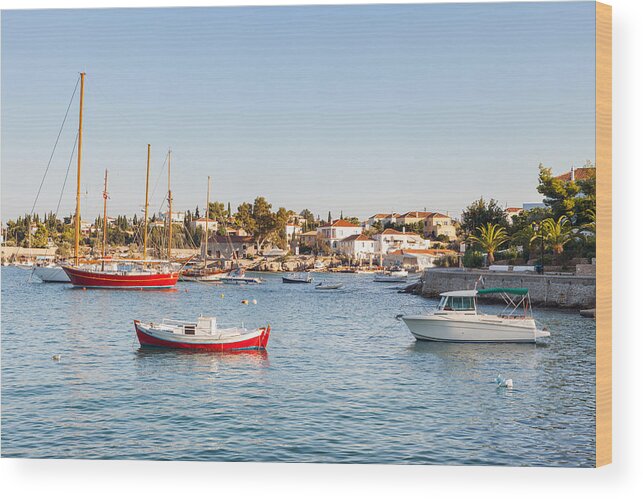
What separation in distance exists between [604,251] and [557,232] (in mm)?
14415

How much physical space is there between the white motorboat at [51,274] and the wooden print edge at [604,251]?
1351 inches

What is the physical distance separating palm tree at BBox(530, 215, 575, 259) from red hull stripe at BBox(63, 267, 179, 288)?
1694 centimetres

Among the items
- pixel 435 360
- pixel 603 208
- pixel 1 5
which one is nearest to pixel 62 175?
pixel 1 5

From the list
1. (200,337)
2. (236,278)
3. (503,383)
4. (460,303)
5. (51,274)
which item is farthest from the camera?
(236,278)

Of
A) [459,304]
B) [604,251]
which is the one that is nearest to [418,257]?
[459,304]

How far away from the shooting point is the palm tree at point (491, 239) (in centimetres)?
2264

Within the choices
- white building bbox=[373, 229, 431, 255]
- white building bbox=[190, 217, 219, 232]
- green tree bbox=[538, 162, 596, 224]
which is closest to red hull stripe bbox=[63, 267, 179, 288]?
white building bbox=[190, 217, 219, 232]

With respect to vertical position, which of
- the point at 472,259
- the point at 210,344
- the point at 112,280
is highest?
the point at 472,259

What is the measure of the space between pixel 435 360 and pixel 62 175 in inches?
304

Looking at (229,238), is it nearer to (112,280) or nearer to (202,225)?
(202,225)

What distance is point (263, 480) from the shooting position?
28.2ft

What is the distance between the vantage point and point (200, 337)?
48.9ft

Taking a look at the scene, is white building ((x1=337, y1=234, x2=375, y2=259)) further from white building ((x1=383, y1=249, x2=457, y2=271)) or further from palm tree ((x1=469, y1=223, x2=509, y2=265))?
palm tree ((x1=469, y1=223, x2=509, y2=265))

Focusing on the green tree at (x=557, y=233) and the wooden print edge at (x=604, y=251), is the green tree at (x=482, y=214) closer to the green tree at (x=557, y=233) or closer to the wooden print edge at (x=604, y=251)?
the green tree at (x=557, y=233)
